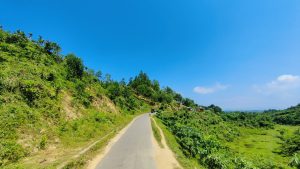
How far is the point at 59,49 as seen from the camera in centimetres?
4750

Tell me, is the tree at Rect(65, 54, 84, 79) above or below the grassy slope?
above

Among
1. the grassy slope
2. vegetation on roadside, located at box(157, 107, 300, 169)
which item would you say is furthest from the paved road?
vegetation on roadside, located at box(157, 107, 300, 169)

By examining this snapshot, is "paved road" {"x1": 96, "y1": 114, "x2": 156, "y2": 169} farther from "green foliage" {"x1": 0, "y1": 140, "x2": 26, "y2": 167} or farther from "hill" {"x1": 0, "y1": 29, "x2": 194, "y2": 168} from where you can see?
"green foliage" {"x1": 0, "y1": 140, "x2": 26, "y2": 167}

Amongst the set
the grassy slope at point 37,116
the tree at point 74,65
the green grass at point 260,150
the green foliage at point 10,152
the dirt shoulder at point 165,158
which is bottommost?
the green grass at point 260,150

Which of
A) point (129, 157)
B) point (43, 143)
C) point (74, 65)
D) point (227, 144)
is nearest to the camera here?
point (129, 157)

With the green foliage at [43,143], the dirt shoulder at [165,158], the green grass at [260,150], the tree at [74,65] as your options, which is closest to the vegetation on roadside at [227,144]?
the green grass at [260,150]

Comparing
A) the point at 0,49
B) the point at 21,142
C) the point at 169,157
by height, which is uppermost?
the point at 0,49

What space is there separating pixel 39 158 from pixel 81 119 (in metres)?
13.3

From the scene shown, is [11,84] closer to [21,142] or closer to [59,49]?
[21,142]

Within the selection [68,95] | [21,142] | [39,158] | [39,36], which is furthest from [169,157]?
[39,36]

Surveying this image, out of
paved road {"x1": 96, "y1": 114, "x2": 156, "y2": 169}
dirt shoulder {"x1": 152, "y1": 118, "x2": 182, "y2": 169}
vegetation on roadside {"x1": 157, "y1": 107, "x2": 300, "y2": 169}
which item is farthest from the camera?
vegetation on roadside {"x1": 157, "y1": 107, "x2": 300, "y2": 169}

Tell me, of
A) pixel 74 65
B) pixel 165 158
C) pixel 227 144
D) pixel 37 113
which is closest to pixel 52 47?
pixel 74 65

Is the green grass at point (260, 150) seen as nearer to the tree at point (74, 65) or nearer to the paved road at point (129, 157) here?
the paved road at point (129, 157)

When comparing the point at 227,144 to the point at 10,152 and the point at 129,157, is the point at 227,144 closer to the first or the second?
the point at 129,157
